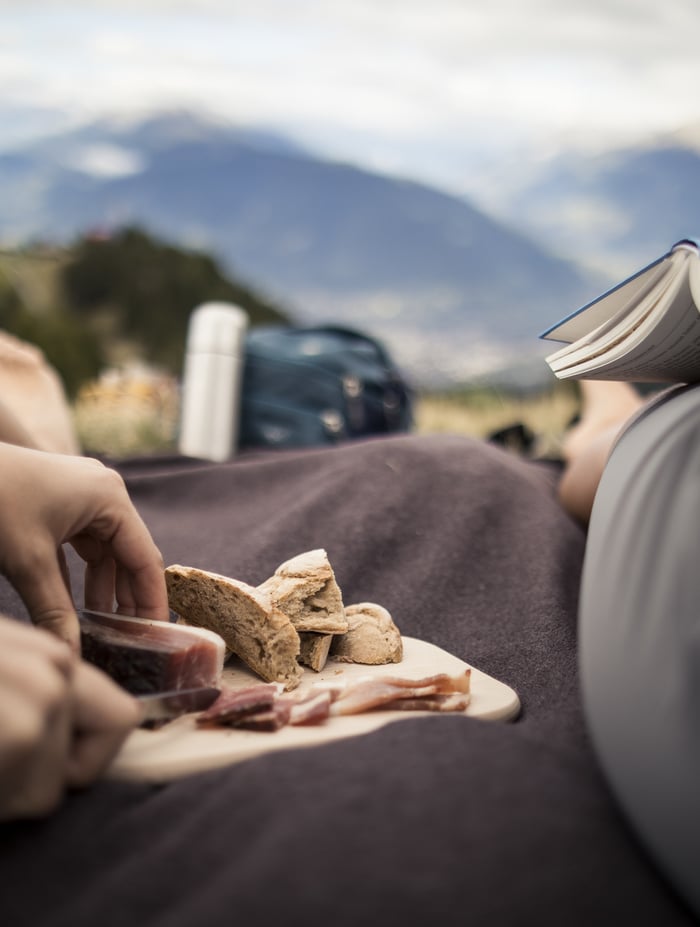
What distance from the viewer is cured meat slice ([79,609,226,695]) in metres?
0.79

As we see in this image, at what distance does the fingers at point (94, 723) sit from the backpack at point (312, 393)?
76.1 inches

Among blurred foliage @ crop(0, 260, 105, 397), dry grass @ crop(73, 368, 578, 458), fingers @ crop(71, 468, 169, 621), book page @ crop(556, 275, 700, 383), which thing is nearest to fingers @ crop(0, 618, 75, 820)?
fingers @ crop(71, 468, 169, 621)

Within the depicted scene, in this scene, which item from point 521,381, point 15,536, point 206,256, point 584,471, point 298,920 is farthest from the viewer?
point 206,256

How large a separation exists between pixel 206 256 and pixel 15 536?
6015 mm

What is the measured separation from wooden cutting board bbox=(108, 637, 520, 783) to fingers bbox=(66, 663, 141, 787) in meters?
0.06

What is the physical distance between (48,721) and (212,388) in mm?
2092

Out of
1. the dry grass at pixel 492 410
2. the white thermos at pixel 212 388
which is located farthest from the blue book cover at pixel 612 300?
the dry grass at pixel 492 410

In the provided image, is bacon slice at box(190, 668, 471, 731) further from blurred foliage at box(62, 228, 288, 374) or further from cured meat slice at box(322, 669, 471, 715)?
blurred foliage at box(62, 228, 288, 374)

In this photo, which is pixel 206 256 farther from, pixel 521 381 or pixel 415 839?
pixel 415 839

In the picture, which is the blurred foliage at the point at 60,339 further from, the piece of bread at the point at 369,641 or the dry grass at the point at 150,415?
the piece of bread at the point at 369,641

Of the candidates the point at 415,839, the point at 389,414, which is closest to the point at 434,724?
the point at 415,839

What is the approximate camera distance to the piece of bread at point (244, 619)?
89cm

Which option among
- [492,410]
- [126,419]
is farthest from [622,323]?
[492,410]

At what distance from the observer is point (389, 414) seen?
274 centimetres
